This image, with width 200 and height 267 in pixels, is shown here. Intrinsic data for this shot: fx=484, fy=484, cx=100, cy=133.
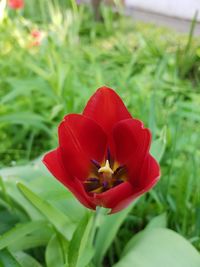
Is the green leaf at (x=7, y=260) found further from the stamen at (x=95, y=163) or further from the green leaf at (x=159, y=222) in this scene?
the green leaf at (x=159, y=222)

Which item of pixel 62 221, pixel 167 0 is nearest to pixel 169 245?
pixel 62 221

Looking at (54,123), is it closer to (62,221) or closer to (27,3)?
(62,221)

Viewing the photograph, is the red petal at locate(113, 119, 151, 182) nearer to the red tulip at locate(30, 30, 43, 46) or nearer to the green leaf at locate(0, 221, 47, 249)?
the green leaf at locate(0, 221, 47, 249)

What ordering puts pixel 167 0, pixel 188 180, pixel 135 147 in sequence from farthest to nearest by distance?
pixel 167 0, pixel 188 180, pixel 135 147

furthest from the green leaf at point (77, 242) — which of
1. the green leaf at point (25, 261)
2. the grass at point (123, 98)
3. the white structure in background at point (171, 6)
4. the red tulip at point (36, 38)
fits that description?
the white structure in background at point (171, 6)

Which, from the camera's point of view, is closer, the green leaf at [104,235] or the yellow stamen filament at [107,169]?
the yellow stamen filament at [107,169]

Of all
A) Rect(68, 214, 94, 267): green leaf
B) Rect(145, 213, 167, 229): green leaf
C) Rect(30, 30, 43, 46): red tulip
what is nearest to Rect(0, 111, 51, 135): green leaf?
Rect(145, 213, 167, 229): green leaf

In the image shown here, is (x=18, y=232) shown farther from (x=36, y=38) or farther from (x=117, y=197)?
(x=36, y=38)
